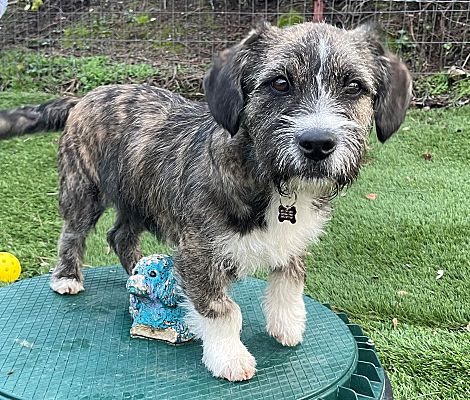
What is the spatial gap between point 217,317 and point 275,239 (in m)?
0.48

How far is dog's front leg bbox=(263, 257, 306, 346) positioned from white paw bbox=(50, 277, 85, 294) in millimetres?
1266

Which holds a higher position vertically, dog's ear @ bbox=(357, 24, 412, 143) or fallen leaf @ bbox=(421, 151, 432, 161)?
dog's ear @ bbox=(357, 24, 412, 143)

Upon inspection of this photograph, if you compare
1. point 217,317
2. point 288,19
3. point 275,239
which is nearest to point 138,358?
point 217,317

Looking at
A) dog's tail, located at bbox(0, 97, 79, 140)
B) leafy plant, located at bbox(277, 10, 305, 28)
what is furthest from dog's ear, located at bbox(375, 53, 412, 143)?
leafy plant, located at bbox(277, 10, 305, 28)

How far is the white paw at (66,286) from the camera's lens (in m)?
4.22

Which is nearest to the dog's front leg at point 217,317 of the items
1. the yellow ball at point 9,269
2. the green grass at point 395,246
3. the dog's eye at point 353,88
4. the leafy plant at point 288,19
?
the dog's eye at point 353,88

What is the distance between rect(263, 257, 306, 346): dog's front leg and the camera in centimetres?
364

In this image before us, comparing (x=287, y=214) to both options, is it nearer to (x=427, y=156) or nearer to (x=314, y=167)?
(x=314, y=167)

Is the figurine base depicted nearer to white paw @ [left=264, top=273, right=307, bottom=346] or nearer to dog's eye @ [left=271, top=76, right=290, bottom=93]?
white paw @ [left=264, top=273, right=307, bottom=346]

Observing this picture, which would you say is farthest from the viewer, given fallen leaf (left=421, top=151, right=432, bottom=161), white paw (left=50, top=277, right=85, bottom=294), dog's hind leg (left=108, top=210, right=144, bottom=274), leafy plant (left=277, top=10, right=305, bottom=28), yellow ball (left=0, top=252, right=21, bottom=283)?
leafy plant (left=277, top=10, right=305, bottom=28)

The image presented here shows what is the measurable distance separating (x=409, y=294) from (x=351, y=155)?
8.58 ft

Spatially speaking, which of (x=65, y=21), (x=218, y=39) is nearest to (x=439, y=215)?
(x=218, y=39)

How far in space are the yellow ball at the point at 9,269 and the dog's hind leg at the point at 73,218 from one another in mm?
922

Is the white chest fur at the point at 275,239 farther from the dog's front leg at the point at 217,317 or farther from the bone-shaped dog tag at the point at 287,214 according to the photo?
the dog's front leg at the point at 217,317
